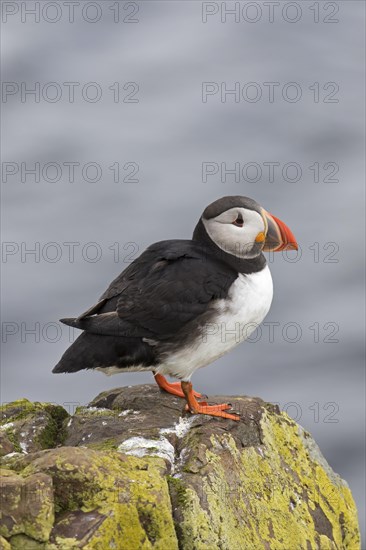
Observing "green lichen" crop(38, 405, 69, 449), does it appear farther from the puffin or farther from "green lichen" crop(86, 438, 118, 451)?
"green lichen" crop(86, 438, 118, 451)

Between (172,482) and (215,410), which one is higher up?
(215,410)

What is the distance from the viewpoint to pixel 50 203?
15.9 m

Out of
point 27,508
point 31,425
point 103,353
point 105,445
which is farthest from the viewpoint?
point 103,353

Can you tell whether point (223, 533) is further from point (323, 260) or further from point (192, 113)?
point (192, 113)

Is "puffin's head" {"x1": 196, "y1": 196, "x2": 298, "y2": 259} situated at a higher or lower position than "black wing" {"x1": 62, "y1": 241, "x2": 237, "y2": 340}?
higher

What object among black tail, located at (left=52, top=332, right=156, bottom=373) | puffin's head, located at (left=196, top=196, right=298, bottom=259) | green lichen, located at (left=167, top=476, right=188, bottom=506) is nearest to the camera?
green lichen, located at (left=167, top=476, right=188, bottom=506)

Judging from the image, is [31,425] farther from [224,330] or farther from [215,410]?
[224,330]

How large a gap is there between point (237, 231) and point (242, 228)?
0.04 meters

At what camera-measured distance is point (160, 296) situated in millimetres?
7398

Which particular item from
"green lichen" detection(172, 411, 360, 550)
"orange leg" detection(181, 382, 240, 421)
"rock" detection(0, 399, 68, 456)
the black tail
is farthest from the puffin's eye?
"rock" detection(0, 399, 68, 456)

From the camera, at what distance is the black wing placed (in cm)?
738

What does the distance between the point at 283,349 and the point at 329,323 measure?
643mm

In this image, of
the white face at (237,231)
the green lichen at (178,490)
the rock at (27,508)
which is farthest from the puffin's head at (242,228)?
the rock at (27,508)

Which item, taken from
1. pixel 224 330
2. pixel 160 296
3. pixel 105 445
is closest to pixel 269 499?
pixel 105 445
